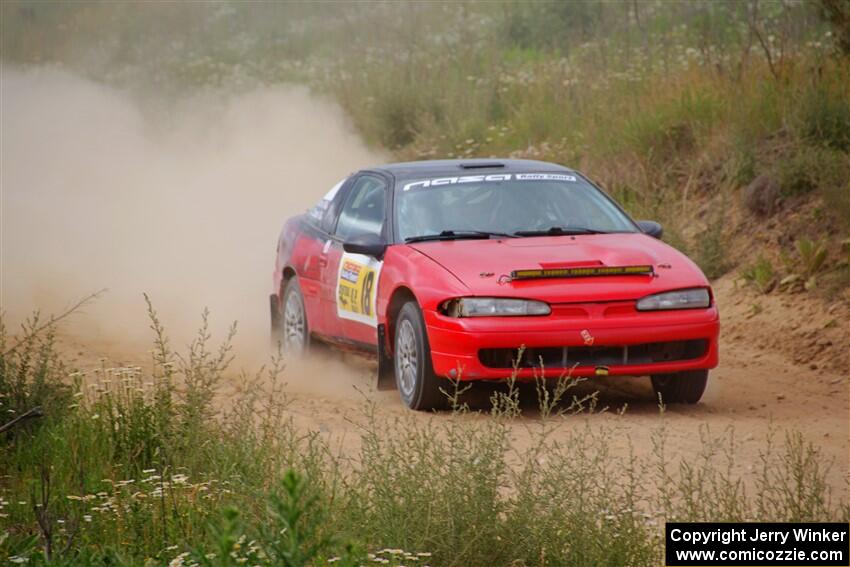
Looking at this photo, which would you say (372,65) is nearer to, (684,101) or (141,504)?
(684,101)

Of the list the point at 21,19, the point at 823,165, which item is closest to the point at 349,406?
the point at 823,165

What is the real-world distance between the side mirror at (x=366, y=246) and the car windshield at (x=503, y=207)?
0.53 feet

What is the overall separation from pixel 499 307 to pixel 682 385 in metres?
1.42

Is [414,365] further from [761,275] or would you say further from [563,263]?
[761,275]

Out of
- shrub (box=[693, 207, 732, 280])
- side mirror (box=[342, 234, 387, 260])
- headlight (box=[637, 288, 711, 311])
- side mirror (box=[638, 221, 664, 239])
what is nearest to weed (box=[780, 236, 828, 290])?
shrub (box=[693, 207, 732, 280])

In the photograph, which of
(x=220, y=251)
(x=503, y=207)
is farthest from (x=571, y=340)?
(x=220, y=251)

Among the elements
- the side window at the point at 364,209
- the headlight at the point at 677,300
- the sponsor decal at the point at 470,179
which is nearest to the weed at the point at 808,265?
the sponsor decal at the point at 470,179

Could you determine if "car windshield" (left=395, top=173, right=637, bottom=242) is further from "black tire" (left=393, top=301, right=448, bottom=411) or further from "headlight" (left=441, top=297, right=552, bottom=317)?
"headlight" (left=441, top=297, right=552, bottom=317)

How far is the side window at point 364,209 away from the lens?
11.7 meters

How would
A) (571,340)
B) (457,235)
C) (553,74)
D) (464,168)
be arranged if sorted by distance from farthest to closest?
(553,74)
(464,168)
(457,235)
(571,340)

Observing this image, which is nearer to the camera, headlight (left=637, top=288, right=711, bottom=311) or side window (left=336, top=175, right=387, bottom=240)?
headlight (left=637, top=288, right=711, bottom=311)

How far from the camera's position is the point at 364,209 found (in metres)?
12.0

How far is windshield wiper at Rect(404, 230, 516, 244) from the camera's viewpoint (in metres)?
11.0

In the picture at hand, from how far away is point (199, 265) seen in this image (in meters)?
19.4
